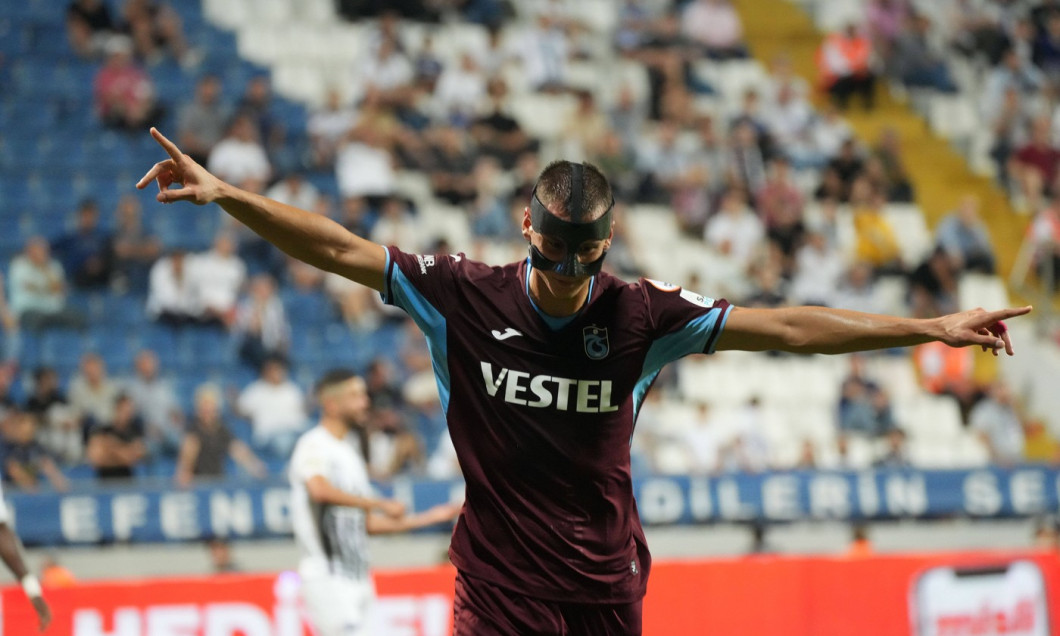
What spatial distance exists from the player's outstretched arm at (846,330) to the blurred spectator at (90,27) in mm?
14459

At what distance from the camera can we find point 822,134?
66.2ft

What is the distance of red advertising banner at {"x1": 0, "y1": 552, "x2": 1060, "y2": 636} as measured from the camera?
9359mm

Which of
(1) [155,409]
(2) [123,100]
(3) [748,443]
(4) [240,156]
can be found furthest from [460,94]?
(1) [155,409]

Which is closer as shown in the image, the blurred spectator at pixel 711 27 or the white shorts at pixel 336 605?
the white shorts at pixel 336 605

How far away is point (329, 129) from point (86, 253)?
3.56 meters

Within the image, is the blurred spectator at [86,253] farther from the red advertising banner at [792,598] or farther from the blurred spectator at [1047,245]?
the blurred spectator at [1047,245]

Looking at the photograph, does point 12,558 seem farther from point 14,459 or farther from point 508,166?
point 508,166

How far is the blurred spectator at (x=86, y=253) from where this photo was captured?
15367mm

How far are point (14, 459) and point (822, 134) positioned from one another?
11880mm

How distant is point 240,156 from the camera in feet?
54.4

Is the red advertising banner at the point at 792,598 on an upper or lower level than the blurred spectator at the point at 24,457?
lower

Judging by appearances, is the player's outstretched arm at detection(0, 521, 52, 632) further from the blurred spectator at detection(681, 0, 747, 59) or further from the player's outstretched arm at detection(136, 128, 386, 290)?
the blurred spectator at detection(681, 0, 747, 59)

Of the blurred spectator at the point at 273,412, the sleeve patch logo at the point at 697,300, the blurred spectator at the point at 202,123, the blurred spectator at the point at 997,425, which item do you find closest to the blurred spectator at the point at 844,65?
the blurred spectator at the point at 997,425

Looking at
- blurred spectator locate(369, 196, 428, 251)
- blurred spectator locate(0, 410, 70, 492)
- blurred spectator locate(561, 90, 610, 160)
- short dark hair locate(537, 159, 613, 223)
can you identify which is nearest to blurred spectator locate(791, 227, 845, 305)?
blurred spectator locate(561, 90, 610, 160)
